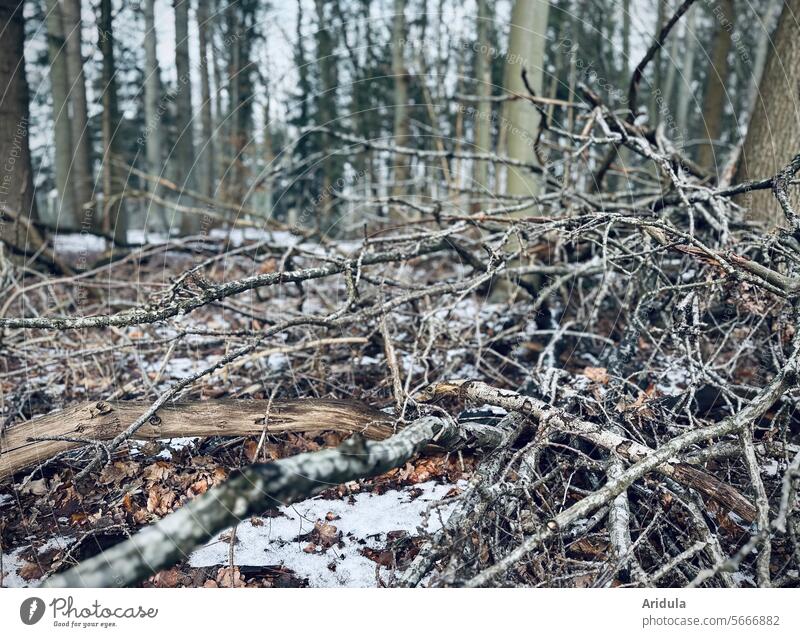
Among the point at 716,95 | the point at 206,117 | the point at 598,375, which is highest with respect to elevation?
the point at 206,117

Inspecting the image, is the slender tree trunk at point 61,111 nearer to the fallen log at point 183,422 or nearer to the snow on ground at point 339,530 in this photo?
the fallen log at point 183,422

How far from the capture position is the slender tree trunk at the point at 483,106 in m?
7.38

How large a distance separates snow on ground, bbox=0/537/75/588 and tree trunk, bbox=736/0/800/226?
424 cm

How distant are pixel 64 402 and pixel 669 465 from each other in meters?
3.30

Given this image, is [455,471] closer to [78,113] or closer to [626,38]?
[78,113]

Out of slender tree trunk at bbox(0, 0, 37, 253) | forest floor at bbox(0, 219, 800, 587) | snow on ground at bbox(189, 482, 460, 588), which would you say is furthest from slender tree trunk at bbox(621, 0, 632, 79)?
snow on ground at bbox(189, 482, 460, 588)

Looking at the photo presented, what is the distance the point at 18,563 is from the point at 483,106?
10283 mm

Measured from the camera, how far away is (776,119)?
3.43m

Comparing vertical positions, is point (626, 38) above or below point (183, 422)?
above

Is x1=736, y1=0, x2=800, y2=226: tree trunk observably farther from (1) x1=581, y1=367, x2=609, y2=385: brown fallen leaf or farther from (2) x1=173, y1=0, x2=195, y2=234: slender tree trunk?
(2) x1=173, y1=0, x2=195, y2=234: slender tree trunk
